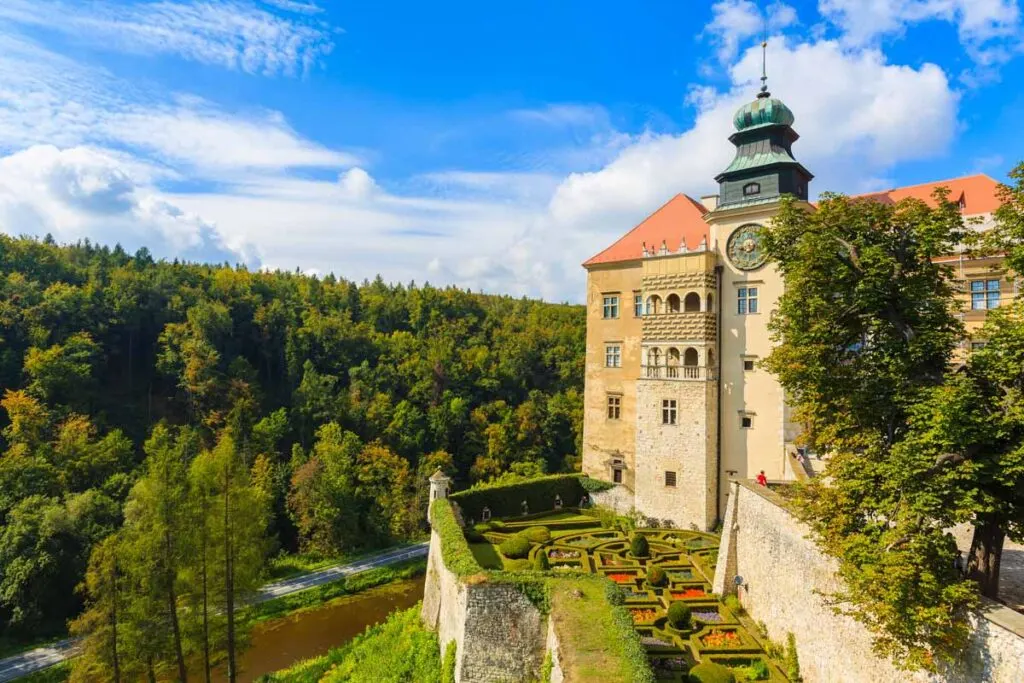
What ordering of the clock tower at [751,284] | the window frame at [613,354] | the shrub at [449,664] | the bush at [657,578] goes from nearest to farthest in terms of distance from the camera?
the shrub at [449,664] < the bush at [657,578] < the clock tower at [751,284] < the window frame at [613,354]

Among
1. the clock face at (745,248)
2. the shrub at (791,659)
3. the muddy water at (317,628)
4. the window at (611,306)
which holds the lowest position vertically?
the muddy water at (317,628)

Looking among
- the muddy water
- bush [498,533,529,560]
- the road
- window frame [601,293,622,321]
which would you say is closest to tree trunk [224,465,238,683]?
the muddy water

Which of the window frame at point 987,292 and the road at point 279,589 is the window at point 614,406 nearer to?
the window frame at point 987,292

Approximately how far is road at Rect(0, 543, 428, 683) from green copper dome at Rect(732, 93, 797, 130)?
28440 mm

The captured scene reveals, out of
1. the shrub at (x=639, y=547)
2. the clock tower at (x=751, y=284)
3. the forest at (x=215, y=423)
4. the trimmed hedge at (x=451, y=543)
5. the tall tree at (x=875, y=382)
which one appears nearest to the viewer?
the tall tree at (x=875, y=382)

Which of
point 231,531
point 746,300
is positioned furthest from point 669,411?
point 231,531

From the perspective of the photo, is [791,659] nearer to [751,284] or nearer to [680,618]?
[680,618]

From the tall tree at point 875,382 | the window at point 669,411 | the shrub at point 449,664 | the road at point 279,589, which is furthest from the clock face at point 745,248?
the road at point 279,589

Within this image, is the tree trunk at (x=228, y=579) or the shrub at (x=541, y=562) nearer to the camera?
the shrub at (x=541, y=562)

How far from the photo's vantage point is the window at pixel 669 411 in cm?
2455

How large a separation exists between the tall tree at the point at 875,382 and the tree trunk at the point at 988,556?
0.87 m

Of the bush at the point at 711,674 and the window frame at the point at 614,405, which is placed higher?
the window frame at the point at 614,405

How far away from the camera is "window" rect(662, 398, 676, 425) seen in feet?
80.5

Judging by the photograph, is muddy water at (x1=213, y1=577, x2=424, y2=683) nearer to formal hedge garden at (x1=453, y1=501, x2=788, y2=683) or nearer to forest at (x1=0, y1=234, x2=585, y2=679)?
forest at (x1=0, y1=234, x2=585, y2=679)
